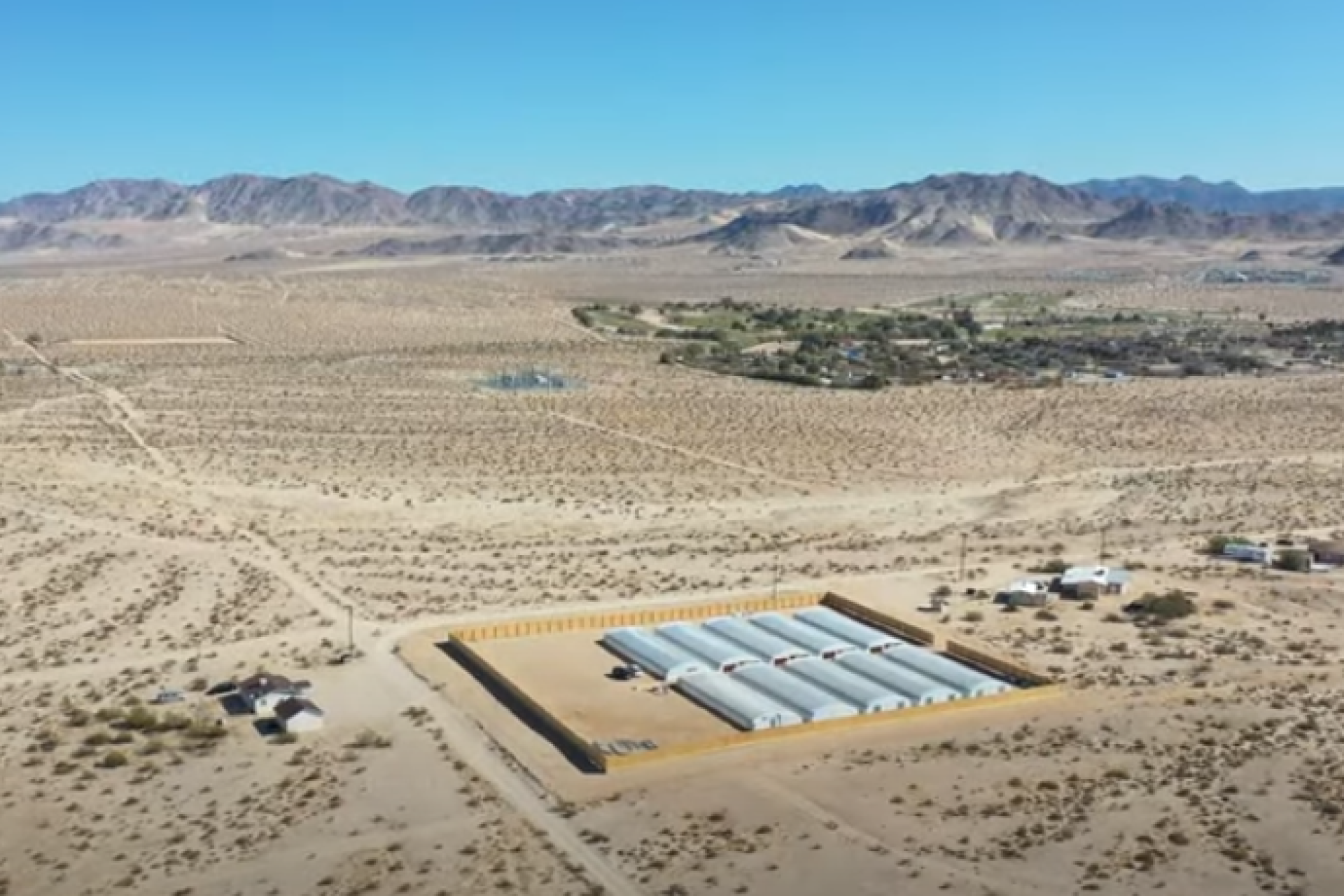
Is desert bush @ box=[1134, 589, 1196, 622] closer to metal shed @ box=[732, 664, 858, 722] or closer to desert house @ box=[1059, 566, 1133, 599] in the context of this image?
desert house @ box=[1059, 566, 1133, 599]

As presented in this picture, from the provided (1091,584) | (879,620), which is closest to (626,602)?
(879,620)

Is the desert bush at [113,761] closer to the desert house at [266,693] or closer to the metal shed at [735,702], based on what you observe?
the desert house at [266,693]

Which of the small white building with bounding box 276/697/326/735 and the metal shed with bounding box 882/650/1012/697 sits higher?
the small white building with bounding box 276/697/326/735

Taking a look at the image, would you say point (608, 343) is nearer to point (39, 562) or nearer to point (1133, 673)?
point (39, 562)

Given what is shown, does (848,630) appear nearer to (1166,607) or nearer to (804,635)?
(804,635)

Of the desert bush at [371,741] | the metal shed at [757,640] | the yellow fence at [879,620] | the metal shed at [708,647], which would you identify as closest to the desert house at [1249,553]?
the yellow fence at [879,620]

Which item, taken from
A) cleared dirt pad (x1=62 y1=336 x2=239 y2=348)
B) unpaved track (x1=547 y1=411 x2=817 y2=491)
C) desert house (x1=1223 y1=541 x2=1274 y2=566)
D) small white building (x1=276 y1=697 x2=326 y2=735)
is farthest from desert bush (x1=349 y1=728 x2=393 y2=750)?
cleared dirt pad (x1=62 y1=336 x2=239 y2=348)
